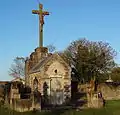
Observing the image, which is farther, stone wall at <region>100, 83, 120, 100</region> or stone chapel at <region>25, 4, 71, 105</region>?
stone wall at <region>100, 83, 120, 100</region>

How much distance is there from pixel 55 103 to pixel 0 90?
363 inches

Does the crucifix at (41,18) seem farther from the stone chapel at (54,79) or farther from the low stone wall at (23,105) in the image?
the low stone wall at (23,105)

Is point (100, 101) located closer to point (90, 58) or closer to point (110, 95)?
point (110, 95)

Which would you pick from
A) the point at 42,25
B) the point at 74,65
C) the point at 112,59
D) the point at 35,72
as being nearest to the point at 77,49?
the point at 74,65

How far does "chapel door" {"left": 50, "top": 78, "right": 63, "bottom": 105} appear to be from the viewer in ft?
111

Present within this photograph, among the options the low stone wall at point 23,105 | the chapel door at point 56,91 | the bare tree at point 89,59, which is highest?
the bare tree at point 89,59

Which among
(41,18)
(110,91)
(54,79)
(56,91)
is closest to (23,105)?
(56,91)

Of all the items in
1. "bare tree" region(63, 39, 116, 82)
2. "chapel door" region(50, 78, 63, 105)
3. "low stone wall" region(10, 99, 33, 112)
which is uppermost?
"bare tree" region(63, 39, 116, 82)

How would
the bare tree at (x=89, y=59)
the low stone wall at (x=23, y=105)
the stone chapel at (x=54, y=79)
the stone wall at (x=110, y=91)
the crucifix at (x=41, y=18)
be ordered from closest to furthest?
1. the low stone wall at (x=23, y=105)
2. the stone chapel at (x=54, y=79)
3. the crucifix at (x=41, y=18)
4. the stone wall at (x=110, y=91)
5. the bare tree at (x=89, y=59)

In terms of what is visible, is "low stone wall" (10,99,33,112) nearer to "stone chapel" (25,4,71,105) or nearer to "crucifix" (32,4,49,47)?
"stone chapel" (25,4,71,105)

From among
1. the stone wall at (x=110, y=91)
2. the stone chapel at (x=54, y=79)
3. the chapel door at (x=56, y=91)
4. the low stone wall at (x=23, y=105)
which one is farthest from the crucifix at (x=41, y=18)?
the stone wall at (x=110, y=91)

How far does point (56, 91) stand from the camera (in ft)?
112

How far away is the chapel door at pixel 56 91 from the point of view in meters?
33.8

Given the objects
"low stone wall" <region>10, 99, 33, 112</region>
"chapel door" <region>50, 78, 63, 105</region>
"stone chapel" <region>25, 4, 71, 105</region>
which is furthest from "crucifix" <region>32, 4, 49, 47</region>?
"low stone wall" <region>10, 99, 33, 112</region>
